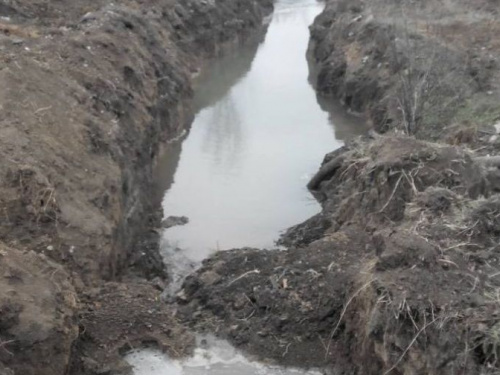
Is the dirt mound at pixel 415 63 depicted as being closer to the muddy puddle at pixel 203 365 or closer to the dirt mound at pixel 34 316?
the muddy puddle at pixel 203 365

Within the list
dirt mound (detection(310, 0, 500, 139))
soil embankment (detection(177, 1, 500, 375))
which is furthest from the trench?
dirt mound (detection(310, 0, 500, 139))

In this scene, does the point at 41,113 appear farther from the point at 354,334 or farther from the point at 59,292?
the point at 354,334

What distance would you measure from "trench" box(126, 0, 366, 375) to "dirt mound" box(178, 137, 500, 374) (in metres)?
0.65

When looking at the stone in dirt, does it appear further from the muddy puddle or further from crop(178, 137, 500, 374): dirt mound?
the muddy puddle

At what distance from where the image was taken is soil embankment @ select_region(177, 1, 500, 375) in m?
7.61

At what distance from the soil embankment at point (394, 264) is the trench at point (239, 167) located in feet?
1.99

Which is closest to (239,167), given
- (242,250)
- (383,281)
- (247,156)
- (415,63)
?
(247,156)

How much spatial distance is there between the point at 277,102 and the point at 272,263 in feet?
41.1

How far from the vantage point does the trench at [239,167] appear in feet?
38.8

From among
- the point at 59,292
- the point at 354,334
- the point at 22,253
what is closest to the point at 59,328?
the point at 59,292

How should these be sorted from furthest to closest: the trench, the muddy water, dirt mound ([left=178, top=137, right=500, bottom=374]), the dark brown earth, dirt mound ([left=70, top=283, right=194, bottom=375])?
the muddy water
the trench
dirt mound ([left=70, top=283, right=194, bottom=375])
the dark brown earth
dirt mound ([left=178, top=137, right=500, bottom=374])

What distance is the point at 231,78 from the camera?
1014 inches

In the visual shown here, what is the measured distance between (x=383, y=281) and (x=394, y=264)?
322 millimetres

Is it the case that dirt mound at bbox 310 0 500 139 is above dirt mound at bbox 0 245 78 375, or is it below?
below
